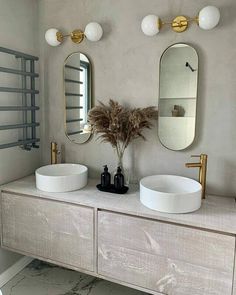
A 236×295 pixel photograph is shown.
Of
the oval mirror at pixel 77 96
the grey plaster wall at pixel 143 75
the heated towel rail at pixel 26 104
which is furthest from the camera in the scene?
the oval mirror at pixel 77 96

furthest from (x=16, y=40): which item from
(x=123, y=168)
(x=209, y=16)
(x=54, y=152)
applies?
(x=209, y=16)

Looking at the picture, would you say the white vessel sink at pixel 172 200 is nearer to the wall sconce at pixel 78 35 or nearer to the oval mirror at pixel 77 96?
the oval mirror at pixel 77 96

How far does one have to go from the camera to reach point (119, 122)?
168cm

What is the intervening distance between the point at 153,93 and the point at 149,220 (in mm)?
824

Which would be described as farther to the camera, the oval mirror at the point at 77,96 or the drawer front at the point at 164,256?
the oval mirror at the point at 77,96

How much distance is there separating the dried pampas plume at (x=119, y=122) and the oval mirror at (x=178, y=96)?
0.09 metres

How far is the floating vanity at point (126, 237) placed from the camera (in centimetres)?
128

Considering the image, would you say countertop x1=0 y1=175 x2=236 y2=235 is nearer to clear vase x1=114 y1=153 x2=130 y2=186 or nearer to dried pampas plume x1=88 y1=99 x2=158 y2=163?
clear vase x1=114 y1=153 x2=130 y2=186

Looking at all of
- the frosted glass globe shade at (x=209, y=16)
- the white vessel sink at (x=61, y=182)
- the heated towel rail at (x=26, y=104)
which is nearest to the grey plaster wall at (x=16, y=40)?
the heated towel rail at (x=26, y=104)

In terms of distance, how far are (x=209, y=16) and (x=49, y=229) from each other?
1.58 m

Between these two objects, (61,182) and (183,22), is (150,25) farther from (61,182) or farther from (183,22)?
(61,182)

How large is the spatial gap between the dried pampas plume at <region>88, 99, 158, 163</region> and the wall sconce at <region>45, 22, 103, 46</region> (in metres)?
0.46

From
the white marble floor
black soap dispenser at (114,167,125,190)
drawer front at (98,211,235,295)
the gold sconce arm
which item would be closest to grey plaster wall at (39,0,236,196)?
the gold sconce arm

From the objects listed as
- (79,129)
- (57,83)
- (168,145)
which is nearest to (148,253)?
(168,145)
